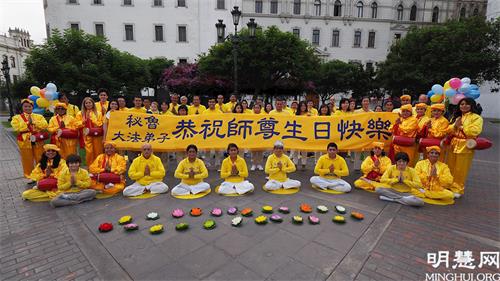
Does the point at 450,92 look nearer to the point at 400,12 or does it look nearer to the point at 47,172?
the point at 47,172

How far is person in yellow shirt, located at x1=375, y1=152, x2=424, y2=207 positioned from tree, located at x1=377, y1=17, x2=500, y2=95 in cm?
1218

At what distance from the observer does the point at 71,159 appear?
5008 millimetres

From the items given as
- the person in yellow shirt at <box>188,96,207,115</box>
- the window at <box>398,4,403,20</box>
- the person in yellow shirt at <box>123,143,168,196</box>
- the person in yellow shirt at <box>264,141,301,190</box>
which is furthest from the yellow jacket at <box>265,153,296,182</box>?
the window at <box>398,4,403,20</box>

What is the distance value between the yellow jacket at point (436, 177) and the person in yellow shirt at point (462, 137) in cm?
48

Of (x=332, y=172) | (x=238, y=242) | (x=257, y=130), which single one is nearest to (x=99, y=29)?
(x=257, y=130)

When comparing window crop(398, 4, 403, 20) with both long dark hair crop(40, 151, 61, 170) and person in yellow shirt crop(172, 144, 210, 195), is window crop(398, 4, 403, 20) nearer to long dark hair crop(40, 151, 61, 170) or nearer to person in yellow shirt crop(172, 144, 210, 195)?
person in yellow shirt crop(172, 144, 210, 195)

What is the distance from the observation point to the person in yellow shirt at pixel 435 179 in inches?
204

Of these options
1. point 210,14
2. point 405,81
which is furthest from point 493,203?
point 210,14

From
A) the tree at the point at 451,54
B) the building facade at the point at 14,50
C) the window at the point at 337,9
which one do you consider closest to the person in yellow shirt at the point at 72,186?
the tree at the point at 451,54

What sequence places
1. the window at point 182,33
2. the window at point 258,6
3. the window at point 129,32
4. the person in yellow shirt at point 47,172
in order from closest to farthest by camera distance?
the person in yellow shirt at point 47,172 < the window at point 129,32 < the window at point 182,33 < the window at point 258,6

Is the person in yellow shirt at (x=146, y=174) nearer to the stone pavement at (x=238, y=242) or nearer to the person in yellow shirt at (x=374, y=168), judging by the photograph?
the stone pavement at (x=238, y=242)

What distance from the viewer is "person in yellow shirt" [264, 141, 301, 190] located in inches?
226

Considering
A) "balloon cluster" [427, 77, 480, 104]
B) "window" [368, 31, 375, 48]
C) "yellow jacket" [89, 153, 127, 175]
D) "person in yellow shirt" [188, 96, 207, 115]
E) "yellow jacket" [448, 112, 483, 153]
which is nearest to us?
"yellow jacket" [448, 112, 483, 153]

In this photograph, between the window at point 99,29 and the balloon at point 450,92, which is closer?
the balloon at point 450,92
